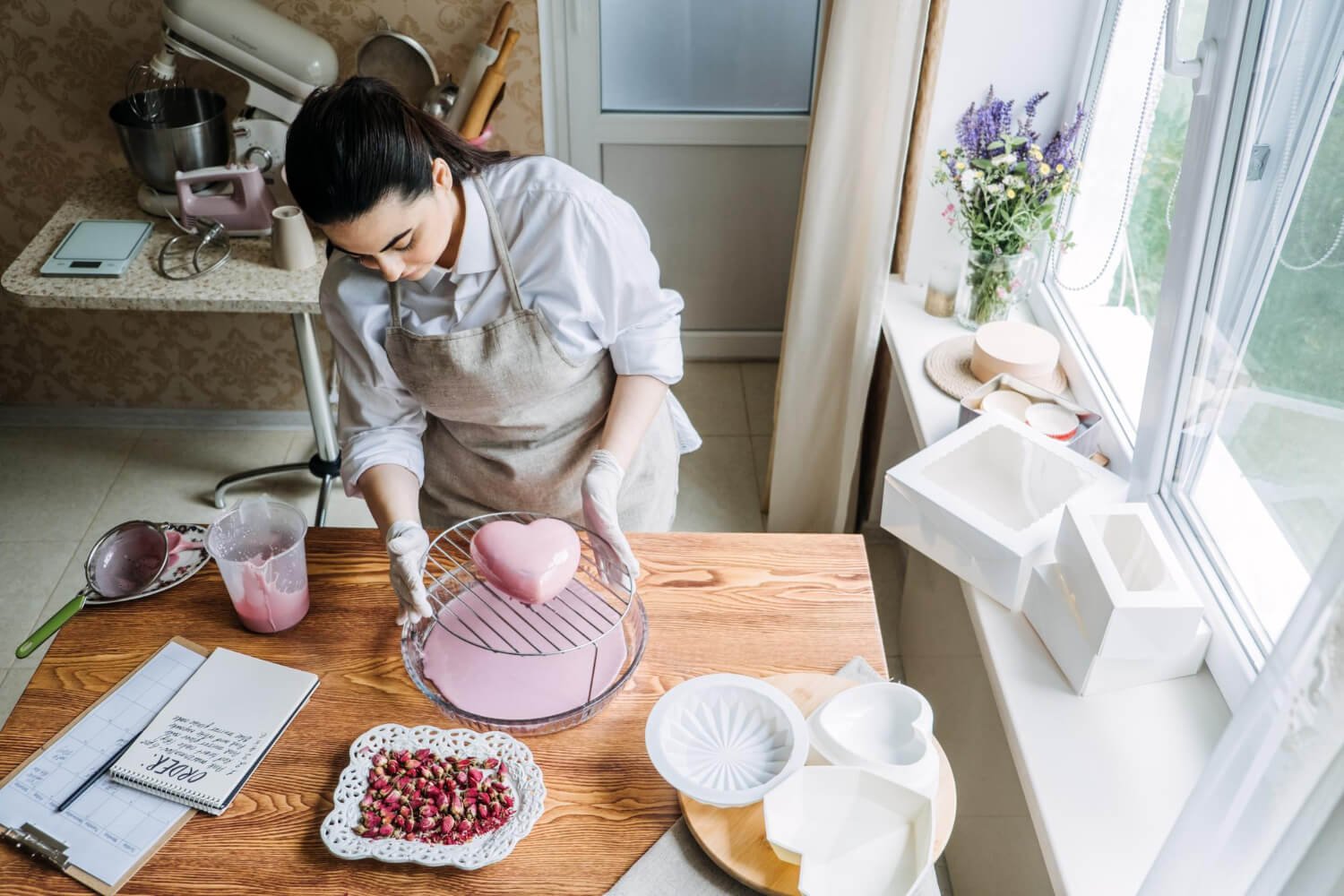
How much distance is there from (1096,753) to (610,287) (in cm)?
93

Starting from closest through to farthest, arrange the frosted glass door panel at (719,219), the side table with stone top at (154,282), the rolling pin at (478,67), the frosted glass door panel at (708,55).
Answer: the side table with stone top at (154,282) < the rolling pin at (478,67) < the frosted glass door panel at (708,55) < the frosted glass door panel at (719,219)

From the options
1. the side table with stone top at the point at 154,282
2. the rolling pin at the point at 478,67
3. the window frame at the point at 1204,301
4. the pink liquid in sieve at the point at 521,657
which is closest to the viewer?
the pink liquid in sieve at the point at 521,657

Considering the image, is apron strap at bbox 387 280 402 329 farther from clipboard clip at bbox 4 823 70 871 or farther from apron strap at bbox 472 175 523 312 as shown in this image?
clipboard clip at bbox 4 823 70 871

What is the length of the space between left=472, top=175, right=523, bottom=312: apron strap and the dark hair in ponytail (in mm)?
162

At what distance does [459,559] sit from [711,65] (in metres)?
2.07

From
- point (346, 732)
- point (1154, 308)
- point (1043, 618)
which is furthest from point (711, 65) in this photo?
point (346, 732)

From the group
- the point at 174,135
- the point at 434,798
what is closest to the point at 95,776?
the point at 434,798

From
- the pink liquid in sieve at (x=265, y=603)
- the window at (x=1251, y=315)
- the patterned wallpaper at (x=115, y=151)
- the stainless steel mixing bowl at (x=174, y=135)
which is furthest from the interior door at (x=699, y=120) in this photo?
the pink liquid in sieve at (x=265, y=603)

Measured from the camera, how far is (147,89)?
262 cm

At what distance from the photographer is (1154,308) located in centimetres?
189

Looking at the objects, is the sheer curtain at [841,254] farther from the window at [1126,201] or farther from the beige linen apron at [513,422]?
the beige linen apron at [513,422]

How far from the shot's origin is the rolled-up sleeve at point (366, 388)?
5.05 ft

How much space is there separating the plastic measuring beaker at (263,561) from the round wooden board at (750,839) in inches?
23.1

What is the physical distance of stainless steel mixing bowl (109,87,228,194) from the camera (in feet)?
7.96
